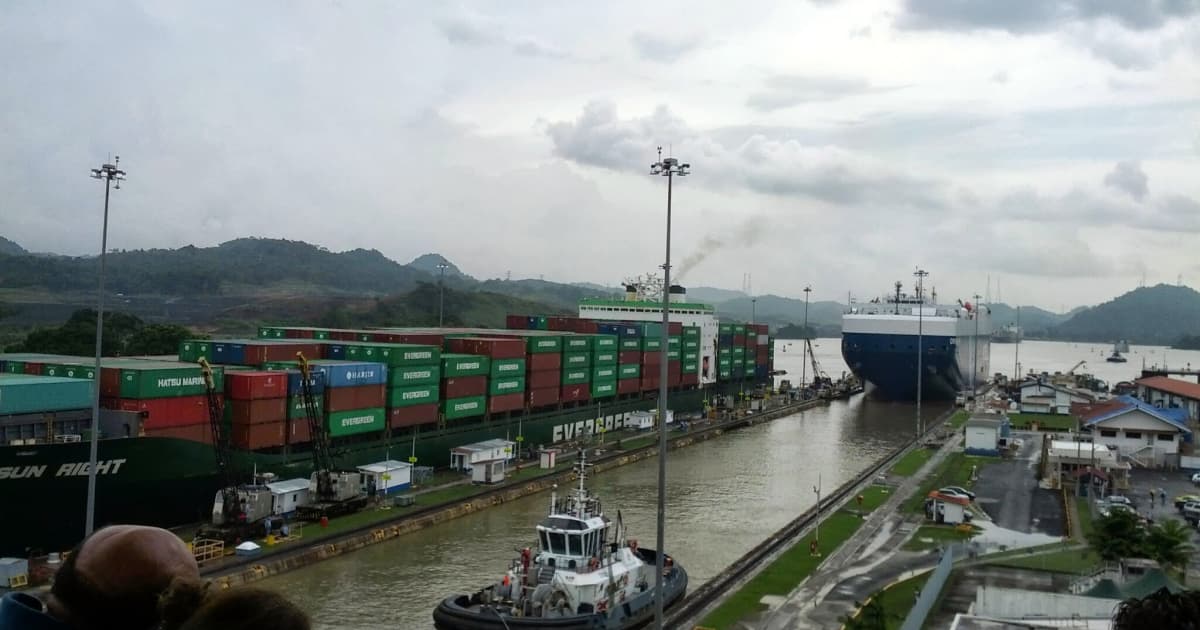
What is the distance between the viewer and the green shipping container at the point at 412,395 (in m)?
34.8

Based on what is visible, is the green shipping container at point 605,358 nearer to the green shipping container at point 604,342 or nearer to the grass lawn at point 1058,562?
the green shipping container at point 604,342

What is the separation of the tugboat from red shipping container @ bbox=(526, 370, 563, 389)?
24554mm

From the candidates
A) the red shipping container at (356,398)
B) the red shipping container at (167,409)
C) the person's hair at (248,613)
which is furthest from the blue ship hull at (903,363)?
the person's hair at (248,613)

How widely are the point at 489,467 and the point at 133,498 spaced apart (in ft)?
43.3

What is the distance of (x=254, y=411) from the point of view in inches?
1104

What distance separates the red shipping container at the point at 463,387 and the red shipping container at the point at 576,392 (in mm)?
7950

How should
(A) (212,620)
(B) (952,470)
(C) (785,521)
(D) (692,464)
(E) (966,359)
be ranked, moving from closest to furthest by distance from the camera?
(A) (212,620) < (C) (785,521) < (B) (952,470) < (D) (692,464) < (E) (966,359)

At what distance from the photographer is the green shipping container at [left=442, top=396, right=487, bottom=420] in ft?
125

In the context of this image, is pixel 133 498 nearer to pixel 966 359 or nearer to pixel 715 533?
pixel 715 533

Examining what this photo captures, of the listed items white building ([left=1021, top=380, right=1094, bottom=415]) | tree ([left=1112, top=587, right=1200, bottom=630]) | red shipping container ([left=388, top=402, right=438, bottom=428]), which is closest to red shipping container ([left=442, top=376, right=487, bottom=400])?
red shipping container ([left=388, top=402, right=438, bottom=428])

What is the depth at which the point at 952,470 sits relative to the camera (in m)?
40.2

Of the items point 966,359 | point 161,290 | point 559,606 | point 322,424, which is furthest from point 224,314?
point 559,606

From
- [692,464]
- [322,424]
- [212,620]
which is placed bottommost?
[692,464]

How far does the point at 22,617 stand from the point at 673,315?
219ft
